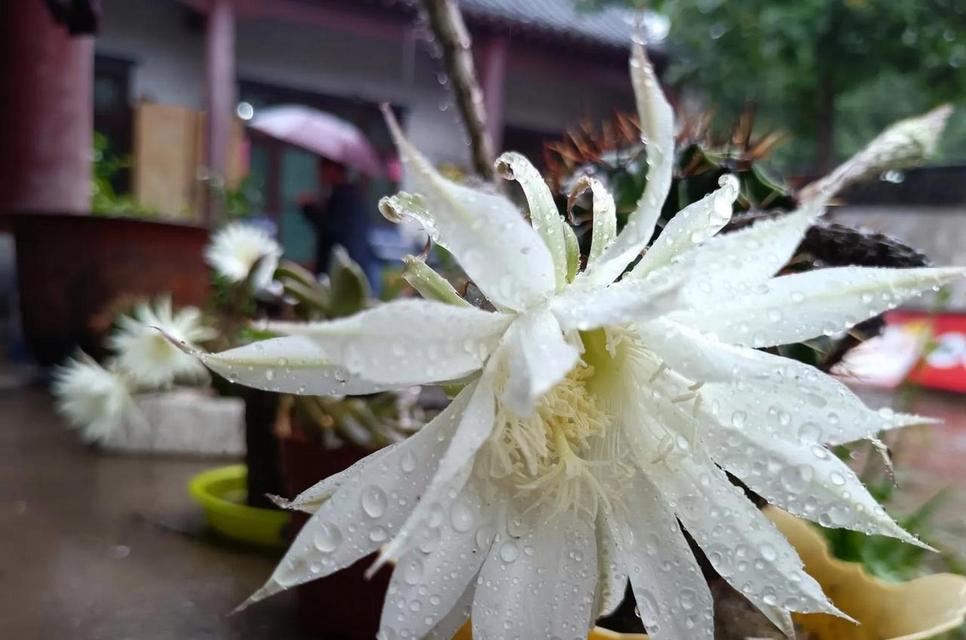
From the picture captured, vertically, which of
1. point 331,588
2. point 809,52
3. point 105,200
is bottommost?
point 331,588

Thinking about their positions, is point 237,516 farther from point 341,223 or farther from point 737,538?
point 341,223

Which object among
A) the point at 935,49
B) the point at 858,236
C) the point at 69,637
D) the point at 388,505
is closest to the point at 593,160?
the point at 858,236

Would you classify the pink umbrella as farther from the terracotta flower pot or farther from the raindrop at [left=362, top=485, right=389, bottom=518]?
the raindrop at [left=362, top=485, right=389, bottom=518]

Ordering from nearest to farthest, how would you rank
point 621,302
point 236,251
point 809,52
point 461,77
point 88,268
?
point 621,302 < point 461,77 < point 236,251 < point 88,268 < point 809,52

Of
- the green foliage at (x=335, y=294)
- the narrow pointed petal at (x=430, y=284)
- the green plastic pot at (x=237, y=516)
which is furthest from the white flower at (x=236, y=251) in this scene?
the narrow pointed petal at (x=430, y=284)

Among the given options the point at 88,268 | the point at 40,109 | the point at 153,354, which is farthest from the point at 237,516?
the point at 40,109

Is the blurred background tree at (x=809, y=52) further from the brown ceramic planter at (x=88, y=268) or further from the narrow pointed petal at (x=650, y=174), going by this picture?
the narrow pointed petal at (x=650, y=174)

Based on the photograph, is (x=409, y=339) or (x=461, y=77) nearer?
(x=409, y=339)
